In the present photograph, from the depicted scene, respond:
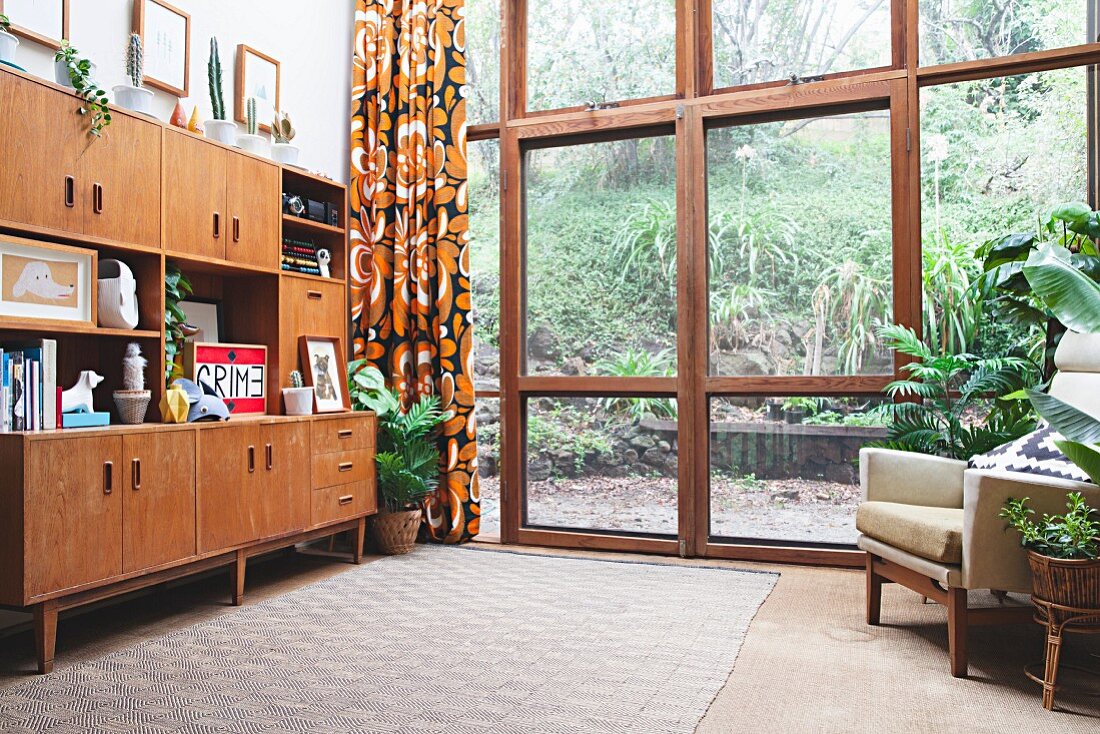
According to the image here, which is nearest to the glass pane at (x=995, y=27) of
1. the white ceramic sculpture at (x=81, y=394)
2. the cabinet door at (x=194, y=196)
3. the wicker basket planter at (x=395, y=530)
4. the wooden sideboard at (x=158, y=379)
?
the wooden sideboard at (x=158, y=379)

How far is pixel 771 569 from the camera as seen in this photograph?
3.65 meters

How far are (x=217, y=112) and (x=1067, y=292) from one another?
10.2 feet

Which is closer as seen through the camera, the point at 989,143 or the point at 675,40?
the point at 989,143

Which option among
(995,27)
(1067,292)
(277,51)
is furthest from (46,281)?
(995,27)

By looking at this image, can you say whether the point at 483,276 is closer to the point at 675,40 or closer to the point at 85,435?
the point at 675,40

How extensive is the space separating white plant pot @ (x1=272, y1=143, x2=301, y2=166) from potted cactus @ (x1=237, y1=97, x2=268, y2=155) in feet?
0.22

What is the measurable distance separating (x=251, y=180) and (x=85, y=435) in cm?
133

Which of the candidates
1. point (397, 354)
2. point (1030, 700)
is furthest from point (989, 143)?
point (397, 354)

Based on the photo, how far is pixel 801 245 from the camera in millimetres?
3867

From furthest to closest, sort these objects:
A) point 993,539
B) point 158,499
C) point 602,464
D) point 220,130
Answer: point 602,464 → point 220,130 → point 158,499 → point 993,539

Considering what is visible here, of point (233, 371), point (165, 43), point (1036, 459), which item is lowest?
point (1036, 459)

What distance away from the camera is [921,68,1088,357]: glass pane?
350cm

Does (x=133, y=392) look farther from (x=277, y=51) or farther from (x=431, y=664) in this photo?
(x=277, y=51)

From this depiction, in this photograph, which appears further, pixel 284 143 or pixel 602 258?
pixel 602 258
